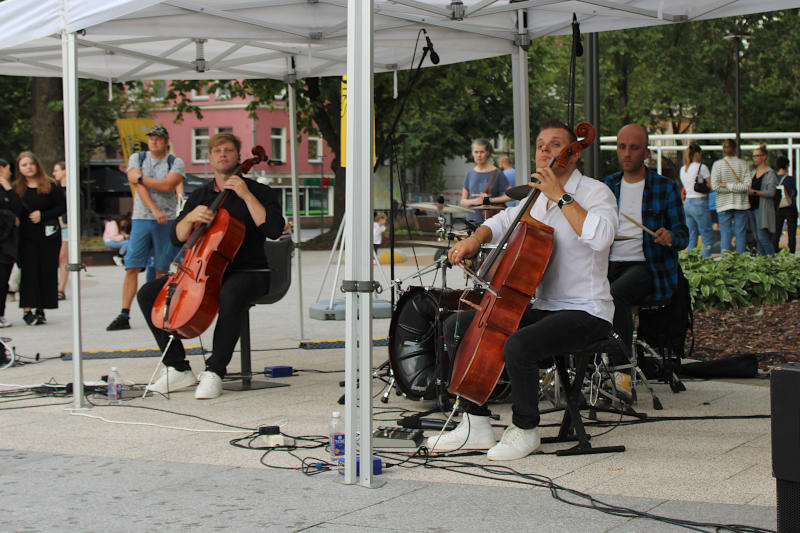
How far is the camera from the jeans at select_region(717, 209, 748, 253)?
51.3 ft

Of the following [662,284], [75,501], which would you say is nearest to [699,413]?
[662,284]

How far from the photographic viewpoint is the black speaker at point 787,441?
3021mm

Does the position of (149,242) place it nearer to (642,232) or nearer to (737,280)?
(642,232)

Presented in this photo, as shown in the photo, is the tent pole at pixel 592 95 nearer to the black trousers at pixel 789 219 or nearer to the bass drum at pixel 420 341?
the bass drum at pixel 420 341

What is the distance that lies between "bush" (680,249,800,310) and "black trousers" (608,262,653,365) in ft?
12.3

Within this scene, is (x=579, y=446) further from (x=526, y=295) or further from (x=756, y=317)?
(x=756, y=317)

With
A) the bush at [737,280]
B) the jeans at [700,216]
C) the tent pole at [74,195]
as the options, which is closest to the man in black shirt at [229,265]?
the tent pole at [74,195]

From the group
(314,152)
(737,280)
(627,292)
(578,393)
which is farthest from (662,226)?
(314,152)

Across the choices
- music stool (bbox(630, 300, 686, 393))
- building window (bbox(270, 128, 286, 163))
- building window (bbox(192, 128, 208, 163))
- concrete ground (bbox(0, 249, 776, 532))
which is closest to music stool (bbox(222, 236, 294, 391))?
concrete ground (bbox(0, 249, 776, 532))

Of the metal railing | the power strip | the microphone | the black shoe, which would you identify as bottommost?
the power strip

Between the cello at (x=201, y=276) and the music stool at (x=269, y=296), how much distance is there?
1.22ft

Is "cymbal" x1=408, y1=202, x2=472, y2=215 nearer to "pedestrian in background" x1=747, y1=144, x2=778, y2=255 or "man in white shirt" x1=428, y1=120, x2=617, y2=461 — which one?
"man in white shirt" x1=428, y1=120, x2=617, y2=461

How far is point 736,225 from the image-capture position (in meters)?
15.6

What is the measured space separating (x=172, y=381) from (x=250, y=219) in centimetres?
123
